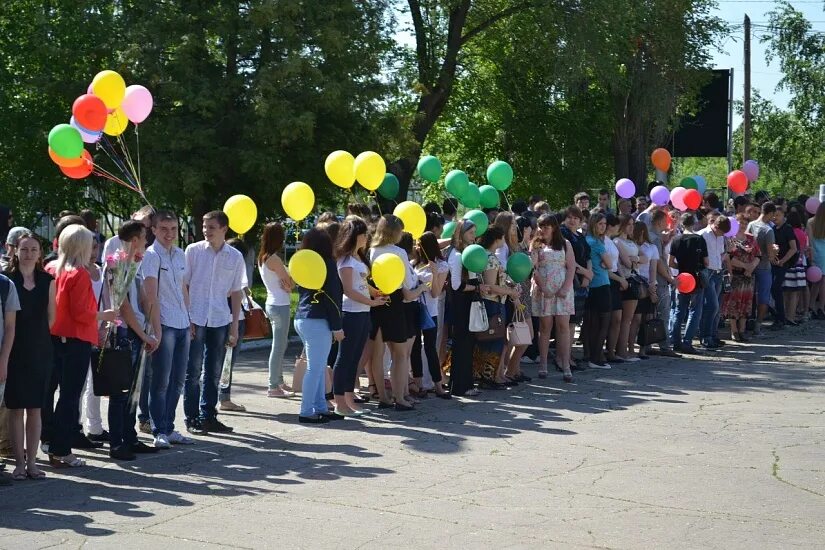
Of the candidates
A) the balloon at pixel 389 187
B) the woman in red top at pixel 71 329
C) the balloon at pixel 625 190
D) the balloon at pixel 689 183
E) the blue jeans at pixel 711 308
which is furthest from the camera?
the balloon at pixel 689 183

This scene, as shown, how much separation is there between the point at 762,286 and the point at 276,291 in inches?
387

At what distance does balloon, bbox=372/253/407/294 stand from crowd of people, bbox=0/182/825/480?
25 cm

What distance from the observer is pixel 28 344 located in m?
8.22

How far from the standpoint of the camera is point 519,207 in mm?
16688

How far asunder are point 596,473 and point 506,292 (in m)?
4.08

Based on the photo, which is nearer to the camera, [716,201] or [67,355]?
[67,355]

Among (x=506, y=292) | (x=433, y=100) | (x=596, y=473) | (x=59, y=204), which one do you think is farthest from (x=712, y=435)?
(x=433, y=100)

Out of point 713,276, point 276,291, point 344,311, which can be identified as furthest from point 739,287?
point 344,311

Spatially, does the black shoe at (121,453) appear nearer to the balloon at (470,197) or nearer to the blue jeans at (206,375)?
the blue jeans at (206,375)

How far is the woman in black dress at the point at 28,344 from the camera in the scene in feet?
26.8

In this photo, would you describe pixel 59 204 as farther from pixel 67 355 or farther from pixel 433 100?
pixel 67 355

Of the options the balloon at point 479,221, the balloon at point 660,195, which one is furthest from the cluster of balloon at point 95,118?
the balloon at point 660,195

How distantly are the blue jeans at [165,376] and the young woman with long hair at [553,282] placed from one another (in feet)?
16.3

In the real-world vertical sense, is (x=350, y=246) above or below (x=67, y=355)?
above
